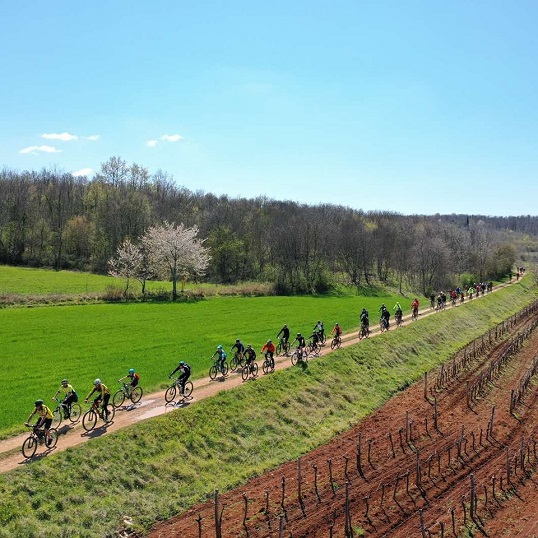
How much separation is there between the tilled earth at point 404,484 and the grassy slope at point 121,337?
951 centimetres

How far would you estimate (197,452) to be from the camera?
68.8 ft

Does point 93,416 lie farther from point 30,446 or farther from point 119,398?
point 30,446

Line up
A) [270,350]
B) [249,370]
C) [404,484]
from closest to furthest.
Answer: [404,484]
[249,370]
[270,350]

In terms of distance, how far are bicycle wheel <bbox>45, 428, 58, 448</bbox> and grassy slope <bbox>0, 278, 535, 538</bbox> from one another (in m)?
1.00

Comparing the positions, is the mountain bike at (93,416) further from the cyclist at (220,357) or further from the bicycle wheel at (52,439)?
the cyclist at (220,357)

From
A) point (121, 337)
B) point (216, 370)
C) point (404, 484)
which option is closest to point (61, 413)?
point (216, 370)

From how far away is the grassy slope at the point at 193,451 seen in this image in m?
15.7

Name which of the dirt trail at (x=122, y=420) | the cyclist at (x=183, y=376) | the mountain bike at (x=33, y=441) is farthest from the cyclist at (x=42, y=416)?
the cyclist at (x=183, y=376)

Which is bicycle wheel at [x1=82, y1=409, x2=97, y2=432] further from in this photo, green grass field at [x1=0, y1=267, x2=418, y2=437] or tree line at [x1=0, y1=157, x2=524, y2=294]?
tree line at [x1=0, y1=157, x2=524, y2=294]

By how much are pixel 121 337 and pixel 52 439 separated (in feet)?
63.0

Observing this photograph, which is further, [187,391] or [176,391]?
[187,391]

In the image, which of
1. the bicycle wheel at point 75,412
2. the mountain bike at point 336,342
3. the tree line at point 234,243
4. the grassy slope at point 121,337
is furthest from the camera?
the tree line at point 234,243

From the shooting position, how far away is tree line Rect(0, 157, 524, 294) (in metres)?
84.9

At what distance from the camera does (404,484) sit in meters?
20.5
